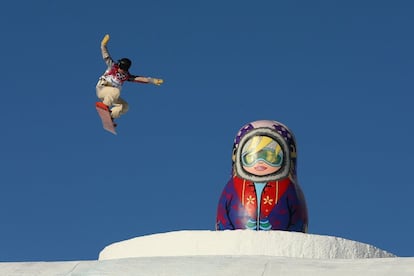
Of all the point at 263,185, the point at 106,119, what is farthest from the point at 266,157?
the point at 106,119

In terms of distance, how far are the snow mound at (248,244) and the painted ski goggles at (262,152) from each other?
1865mm

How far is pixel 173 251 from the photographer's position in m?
13.6

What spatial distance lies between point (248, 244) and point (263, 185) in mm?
1821

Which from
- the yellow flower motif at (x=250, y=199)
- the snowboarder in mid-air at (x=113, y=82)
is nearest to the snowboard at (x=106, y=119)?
the snowboarder in mid-air at (x=113, y=82)

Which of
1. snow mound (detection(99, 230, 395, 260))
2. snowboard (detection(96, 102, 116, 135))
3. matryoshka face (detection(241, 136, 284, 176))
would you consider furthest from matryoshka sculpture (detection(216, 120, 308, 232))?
snowboard (detection(96, 102, 116, 135))

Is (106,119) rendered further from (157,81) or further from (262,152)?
(262,152)

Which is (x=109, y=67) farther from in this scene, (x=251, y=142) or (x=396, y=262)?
(x=396, y=262)

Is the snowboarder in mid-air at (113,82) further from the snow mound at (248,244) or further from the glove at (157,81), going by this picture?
the snow mound at (248,244)

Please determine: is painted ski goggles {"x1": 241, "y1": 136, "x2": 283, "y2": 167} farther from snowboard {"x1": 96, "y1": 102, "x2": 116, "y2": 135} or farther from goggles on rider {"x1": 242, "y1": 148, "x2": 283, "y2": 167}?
snowboard {"x1": 96, "y1": 102, "x2": 116, "y2": 135}

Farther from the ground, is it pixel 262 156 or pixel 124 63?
pixel 124 63

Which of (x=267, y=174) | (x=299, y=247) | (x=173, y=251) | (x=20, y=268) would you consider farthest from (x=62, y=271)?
(x=267, y=174)

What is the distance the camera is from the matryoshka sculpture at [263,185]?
14.8m

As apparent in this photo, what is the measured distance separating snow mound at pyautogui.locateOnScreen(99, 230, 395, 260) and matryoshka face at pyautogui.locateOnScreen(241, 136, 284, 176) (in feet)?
5.81

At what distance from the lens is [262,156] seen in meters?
15.2
